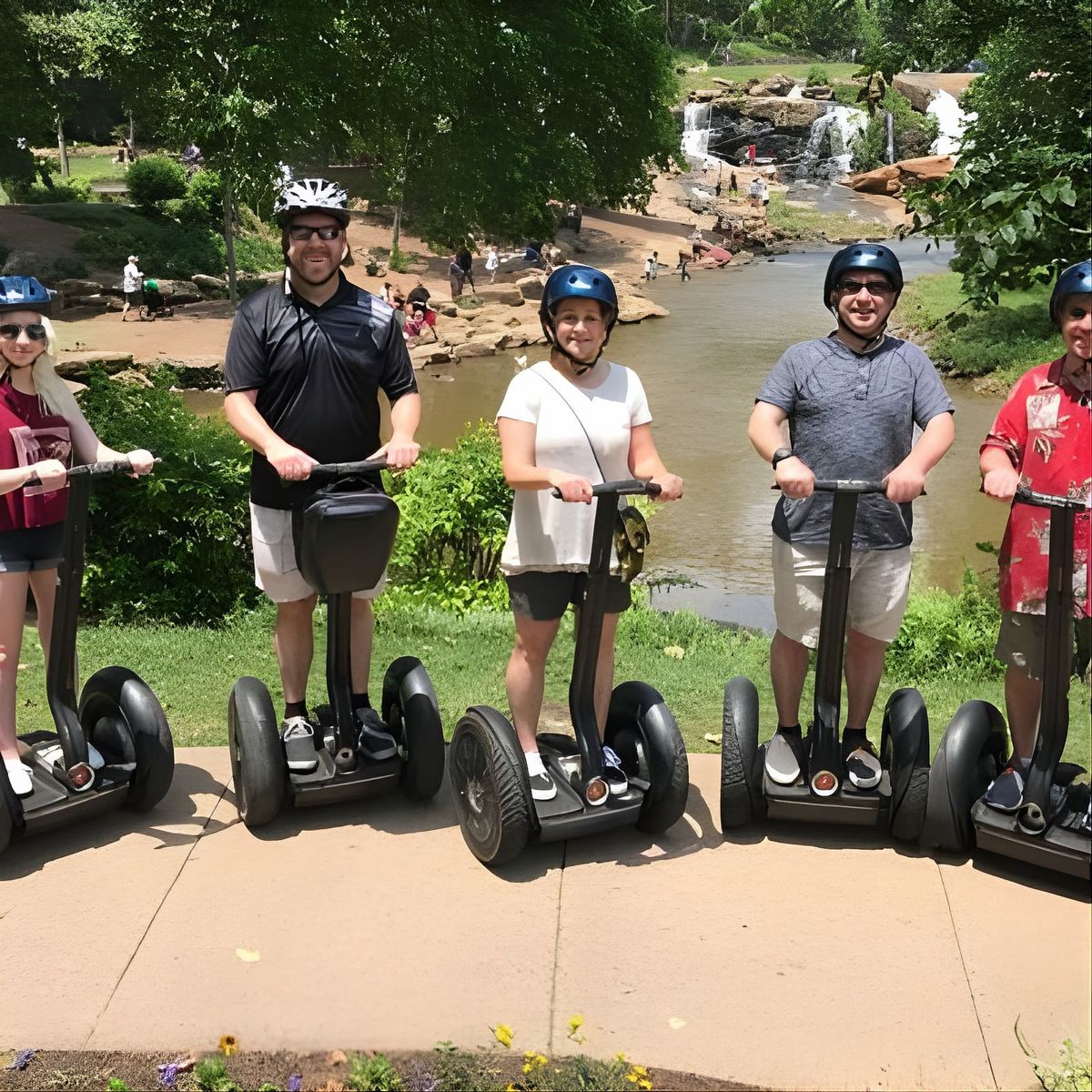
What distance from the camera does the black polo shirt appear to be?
4086 mm

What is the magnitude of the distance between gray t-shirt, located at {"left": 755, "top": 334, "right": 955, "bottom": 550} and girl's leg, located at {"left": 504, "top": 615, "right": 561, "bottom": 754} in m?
0.90

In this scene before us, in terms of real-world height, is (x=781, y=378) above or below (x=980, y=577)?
above

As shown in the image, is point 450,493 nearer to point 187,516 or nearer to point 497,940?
point 187,516

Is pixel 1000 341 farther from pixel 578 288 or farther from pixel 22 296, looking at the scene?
pixel 22 296

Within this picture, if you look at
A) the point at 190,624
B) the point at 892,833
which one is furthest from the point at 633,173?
the point at 892,833

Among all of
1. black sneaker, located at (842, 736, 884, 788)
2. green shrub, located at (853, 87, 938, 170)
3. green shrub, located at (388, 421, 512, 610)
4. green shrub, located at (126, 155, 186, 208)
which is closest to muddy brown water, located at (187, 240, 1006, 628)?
green shrub, located at (388, 421, 512, 610)

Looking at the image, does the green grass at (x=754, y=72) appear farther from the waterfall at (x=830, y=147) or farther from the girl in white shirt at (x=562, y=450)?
the girl in white shirt at (x=562, y=450)

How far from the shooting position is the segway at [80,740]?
4066 millimetres

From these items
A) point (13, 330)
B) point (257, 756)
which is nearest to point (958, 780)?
point (257, 756)

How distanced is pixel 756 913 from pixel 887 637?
0.98m

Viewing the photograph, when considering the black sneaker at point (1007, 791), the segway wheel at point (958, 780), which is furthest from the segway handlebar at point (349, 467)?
the black sneaker at point (1007, 791)

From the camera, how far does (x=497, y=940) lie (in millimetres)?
3730

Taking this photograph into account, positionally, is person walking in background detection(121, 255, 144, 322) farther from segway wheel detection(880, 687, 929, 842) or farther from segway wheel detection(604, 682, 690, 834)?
segway wheel detection(880, 687, 929, 842)

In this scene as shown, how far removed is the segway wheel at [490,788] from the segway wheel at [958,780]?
4.15 feet
